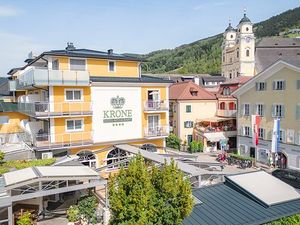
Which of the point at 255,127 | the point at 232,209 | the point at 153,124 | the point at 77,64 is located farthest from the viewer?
the point at 255,127

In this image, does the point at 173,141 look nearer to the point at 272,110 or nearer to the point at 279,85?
the point at 272,110

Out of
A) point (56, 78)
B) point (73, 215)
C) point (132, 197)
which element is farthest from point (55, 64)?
point (132, 197)

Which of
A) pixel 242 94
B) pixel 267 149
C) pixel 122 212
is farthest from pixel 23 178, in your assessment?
pixel 242 94

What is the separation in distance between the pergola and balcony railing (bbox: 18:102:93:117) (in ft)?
28.6

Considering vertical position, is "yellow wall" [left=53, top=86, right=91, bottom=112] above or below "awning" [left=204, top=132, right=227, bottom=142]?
above

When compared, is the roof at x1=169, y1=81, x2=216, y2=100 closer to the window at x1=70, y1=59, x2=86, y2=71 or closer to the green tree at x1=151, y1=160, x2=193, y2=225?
the window at x1=70, y1=59, x2=86, y2=71

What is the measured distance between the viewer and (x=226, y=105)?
1907 inches

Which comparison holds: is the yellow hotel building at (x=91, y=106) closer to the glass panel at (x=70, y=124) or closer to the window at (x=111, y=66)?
the glass panel at (x=70, y=124)

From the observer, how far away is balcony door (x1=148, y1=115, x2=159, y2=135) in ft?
107

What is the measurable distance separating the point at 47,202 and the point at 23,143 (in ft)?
37.3

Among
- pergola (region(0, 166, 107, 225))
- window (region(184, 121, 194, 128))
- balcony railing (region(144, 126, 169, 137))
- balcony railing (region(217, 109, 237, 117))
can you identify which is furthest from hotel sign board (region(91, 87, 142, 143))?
balcony railing (region(217, 109, 237, 117))

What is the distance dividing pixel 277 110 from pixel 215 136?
11423 mm

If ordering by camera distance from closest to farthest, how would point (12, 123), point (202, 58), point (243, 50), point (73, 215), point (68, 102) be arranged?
1. point (73, 215)
2. point (68, 102)
3. point (12, 123)
4. point (243, 50)
5. point (202, 58)

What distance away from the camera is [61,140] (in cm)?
2773
